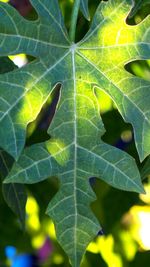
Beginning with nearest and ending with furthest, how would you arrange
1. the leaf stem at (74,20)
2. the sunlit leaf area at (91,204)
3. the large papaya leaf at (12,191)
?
the leaf stem at (74,20) → the large papaya leaf at (12,191) → the sunlit leaf area at (91,204)

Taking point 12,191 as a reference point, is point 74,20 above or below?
above

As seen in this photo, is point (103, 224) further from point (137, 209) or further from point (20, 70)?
point (20, 70)

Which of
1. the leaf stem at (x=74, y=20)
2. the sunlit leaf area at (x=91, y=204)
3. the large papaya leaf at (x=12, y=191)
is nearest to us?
the leaf stem at (x=74, y=20)

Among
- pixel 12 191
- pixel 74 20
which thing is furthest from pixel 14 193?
pixel 74 20

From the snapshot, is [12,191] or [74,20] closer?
[74,20]

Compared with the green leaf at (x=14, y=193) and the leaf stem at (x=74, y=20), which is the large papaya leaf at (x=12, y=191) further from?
the leaf stem at (x=74, y=20)

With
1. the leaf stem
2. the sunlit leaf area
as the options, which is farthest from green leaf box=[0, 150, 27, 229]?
the leaf stem

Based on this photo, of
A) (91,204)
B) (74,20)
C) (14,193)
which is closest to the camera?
(74,20)

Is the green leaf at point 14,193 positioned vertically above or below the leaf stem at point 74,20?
below

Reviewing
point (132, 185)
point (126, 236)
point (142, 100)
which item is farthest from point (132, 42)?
point (126, 236)

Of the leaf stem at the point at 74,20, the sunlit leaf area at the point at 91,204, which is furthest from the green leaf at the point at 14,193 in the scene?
the leaf stem at the point at 74,20

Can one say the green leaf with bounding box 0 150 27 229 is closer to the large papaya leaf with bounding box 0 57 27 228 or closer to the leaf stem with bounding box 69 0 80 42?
the large papaya leaf with bounding box 0 57 27 228

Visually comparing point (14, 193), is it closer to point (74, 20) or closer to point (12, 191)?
point (12, 191)
